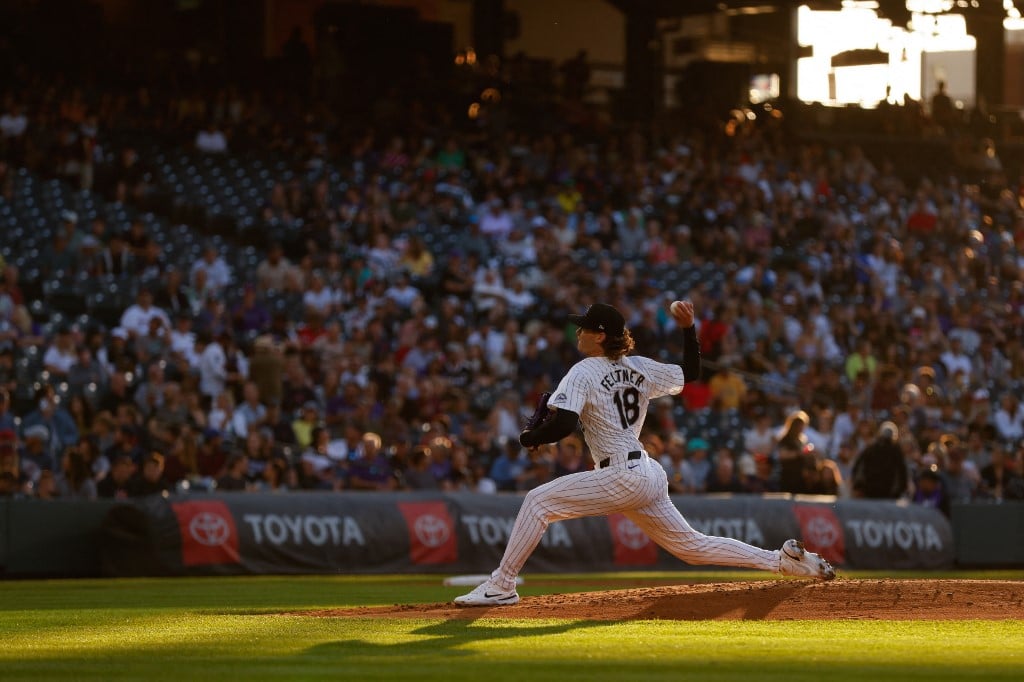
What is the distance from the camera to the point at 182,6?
31.5m

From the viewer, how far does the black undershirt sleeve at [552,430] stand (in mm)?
9266

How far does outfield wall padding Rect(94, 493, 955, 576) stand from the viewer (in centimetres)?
1612

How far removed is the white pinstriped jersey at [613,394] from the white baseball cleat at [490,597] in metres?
0.96

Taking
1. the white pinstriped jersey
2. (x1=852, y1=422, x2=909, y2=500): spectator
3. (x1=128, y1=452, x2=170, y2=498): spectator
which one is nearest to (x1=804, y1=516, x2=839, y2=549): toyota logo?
(x1=852, y1=422, x2=909, y2=500): spectator

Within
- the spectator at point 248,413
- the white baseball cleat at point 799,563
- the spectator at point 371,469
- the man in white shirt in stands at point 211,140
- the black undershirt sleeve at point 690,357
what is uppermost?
the man in white shirt in stands at point 211,140

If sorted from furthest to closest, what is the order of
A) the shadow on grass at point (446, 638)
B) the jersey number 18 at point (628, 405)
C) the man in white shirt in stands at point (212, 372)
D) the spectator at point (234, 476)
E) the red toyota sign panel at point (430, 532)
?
the man in white shirt in stands at point (212, 372) < the spectator at point (234, 476) < the red toyota sign panel at point (430, 532) < the jersey number 18 at point (628, 405) < the shadow on grass at point (446, 638)

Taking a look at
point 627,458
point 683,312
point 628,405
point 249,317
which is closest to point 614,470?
point 627,458

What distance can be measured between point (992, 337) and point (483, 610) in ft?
67.3

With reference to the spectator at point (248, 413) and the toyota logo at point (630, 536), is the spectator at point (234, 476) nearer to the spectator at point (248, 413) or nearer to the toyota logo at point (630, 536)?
the spectator at point (248, 413)

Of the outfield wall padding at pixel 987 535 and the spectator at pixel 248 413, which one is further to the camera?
the outfield wall padding at pixel 987 535

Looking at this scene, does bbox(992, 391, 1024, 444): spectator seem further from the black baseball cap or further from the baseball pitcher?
the black baseball cap

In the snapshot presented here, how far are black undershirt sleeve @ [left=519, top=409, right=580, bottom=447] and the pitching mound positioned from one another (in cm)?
102

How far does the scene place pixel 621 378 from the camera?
9.70m

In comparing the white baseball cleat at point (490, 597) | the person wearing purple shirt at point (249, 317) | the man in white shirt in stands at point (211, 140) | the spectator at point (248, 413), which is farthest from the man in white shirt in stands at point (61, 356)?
the white baseball cleat at point (490, 597)
